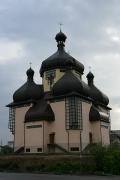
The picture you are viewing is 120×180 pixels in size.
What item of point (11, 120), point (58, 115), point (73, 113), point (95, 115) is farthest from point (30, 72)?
point (95, 115)

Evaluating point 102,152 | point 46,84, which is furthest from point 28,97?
point 102,152

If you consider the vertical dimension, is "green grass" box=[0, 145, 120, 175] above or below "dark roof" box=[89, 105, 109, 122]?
below

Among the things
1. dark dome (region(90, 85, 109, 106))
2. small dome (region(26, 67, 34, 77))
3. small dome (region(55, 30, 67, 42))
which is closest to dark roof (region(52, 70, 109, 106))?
dark dome (region(90, 85, 109, 106))

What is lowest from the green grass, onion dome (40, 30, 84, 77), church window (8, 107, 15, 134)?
the green grass

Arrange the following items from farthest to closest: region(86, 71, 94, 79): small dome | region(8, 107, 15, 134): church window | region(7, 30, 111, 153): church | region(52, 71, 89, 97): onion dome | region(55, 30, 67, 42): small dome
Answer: region(86, 71, 94, 79): small dome
region(55, 30, 67, 42): small dome
region(8, 107, 15, 134): church window
region(52, 71, 89, 97): onion dome
region(7, 30, 111, 153): church

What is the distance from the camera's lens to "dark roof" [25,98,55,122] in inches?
1995

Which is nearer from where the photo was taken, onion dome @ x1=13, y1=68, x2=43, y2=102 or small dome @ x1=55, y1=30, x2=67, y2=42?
onion dome @ x1=13, y1=68, x2=43, y2=102

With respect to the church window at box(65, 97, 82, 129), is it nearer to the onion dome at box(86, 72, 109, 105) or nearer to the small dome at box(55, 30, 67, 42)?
the onion dome at box(86, 72, 109, 105)

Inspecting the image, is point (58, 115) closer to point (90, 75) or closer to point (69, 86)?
point (69, 86)

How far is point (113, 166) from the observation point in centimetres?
3547

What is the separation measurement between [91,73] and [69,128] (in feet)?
48.8

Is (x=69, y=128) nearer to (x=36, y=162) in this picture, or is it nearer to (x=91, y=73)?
(x=36, y=162)

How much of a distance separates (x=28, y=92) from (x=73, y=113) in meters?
8.97

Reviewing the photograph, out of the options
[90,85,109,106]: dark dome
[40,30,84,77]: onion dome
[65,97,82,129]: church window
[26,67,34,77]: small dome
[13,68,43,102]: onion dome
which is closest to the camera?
[65,97,82,129]: church window
